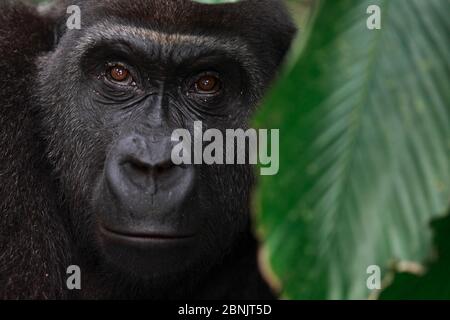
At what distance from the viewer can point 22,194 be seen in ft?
14.8

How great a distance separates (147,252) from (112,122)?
0.93 m


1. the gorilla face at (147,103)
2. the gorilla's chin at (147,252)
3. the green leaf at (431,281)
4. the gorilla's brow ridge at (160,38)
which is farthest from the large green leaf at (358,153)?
the gorilla's brow ridge at (160,38)

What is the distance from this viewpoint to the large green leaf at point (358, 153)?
2.06 m

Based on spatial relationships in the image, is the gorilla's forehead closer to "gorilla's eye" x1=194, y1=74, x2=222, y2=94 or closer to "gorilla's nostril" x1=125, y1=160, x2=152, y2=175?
"gorilla's eye" x1=194, y1=74, x2=222, y2=94

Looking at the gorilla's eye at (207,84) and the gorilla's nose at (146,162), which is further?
the gorilla's eye at (207,84)

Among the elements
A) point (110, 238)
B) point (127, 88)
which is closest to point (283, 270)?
point (110, 238)

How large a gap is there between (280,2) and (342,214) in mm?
3476

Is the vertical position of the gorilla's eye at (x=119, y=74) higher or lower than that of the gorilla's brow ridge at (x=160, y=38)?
lower

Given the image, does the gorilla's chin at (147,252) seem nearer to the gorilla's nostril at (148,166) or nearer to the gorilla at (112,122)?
the gorilla at (112,122)

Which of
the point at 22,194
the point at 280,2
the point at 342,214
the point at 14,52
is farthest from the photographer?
the point at 280,2

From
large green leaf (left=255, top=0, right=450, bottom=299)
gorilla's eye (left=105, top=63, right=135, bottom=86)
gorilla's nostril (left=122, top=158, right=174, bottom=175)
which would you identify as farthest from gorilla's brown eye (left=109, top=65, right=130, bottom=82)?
large green leaf (left=255, top=0, right=450, bottom=299)

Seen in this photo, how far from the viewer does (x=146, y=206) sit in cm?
394

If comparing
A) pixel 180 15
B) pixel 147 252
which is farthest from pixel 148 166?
pixel 180 15
